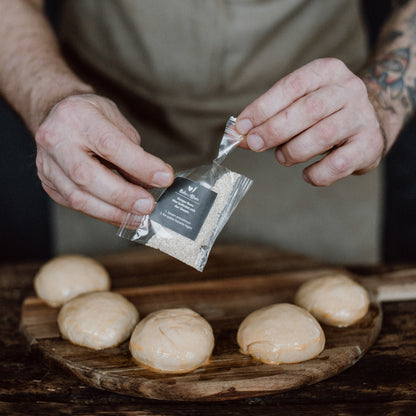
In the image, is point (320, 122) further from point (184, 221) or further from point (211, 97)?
point (211, 97)

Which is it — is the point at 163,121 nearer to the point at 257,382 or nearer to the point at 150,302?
the point at 150,302

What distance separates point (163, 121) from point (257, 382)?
977mm

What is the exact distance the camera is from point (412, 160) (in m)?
2.67

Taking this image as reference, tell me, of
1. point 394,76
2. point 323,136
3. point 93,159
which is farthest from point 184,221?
point 394,76

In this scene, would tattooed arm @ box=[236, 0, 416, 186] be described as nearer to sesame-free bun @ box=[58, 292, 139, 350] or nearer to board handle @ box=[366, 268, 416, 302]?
board handle @ box=[366, 268, 416, 302]

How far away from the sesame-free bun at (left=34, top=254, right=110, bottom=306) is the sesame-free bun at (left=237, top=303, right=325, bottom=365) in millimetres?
449

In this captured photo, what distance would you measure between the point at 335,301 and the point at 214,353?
1.12ft

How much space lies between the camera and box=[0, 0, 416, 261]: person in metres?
1.10

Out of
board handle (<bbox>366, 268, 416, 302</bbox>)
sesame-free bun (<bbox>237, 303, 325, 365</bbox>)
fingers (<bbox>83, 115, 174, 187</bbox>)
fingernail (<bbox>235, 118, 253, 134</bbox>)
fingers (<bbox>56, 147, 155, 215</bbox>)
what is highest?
fingernail (<bbox>235, 118, 253, 134</bbox>)

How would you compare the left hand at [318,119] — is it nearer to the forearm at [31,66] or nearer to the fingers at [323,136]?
the fingers at [323,136]

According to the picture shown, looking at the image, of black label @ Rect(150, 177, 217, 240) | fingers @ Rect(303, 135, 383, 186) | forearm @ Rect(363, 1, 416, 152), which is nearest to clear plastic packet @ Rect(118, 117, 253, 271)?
black label @ Rect(150, 177, 217, 240)

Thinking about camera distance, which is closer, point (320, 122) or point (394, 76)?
point (320, 122)

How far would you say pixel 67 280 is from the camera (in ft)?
4.64

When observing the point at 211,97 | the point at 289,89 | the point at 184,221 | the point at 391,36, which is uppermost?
the point at 391,36
